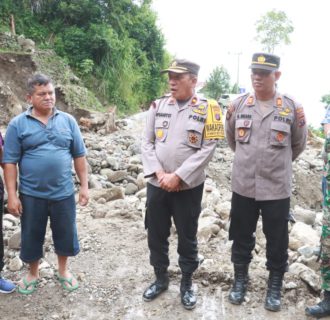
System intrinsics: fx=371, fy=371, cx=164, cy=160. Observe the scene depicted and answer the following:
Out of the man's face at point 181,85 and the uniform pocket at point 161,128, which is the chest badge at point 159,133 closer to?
the uniform pocket at point 161,128

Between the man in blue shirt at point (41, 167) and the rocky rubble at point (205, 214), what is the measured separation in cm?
58

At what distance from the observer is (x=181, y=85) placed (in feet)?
9.27

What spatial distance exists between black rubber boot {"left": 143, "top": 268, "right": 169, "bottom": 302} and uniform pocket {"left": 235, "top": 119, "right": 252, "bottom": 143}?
129 centimetres

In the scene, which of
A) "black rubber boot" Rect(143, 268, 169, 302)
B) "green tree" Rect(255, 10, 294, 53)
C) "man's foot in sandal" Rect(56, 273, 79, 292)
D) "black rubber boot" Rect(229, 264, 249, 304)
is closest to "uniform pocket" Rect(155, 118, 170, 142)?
"black rubber boot" Rect(143, 268, 169, 302)

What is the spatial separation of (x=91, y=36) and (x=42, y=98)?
15.2 meters

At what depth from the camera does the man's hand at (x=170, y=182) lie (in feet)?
8.98

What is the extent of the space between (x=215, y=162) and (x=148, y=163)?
7730 mm

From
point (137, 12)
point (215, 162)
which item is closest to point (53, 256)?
point (215, 162)

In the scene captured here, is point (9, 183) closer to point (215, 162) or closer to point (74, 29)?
point (215, 162)

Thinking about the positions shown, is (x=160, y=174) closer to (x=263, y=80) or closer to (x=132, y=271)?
(x=263, y=80)

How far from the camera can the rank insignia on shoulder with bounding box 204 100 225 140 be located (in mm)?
2811

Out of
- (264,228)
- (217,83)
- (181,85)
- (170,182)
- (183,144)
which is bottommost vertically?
(264,228)

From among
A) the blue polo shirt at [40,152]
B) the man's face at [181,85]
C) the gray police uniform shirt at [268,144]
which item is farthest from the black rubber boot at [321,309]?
the blue polo shirt at [40,152]

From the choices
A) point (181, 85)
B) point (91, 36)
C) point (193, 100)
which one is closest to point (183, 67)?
point (181, 85)
